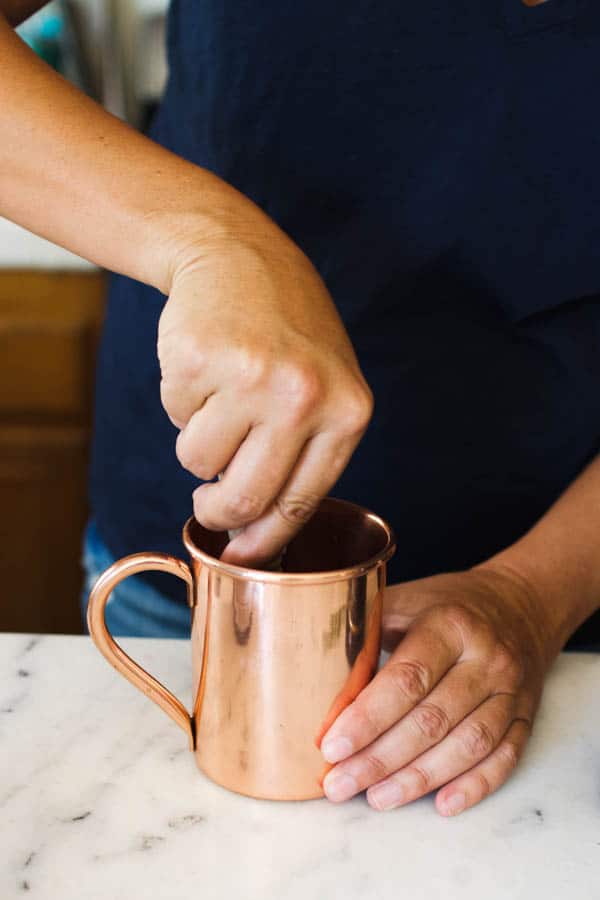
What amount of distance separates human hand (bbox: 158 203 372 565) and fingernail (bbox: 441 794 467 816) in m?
0.17

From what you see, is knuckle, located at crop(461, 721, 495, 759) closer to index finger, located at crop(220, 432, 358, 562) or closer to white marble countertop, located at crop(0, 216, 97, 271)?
index finger, located at crop(220, 432, 358, 562)

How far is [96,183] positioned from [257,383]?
0.57 feet

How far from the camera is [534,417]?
0.86 meters

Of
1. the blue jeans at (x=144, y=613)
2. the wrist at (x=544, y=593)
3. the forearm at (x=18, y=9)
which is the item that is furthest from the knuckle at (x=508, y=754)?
the forearm at (x=18, y=9)

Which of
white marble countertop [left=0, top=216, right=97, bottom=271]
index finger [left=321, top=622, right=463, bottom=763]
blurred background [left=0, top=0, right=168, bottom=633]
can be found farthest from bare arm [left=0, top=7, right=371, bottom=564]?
white marble countertop [left=0, top=216, right=97, bottom=271]

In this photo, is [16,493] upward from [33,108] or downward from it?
downward

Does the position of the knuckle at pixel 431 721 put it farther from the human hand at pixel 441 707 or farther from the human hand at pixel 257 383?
the human hand at pixel 257 383

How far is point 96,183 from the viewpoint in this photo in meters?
0.57

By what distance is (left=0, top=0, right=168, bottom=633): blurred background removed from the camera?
1750mm

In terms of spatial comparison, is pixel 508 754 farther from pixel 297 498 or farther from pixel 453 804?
pixel 297 498

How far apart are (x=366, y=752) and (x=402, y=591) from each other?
5.7 inches

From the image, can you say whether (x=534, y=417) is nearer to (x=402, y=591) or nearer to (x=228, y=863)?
(x=402, y=591)

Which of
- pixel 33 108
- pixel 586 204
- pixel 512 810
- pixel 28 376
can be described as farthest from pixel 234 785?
pixel 28 376

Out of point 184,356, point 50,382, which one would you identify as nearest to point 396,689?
point 184,356
